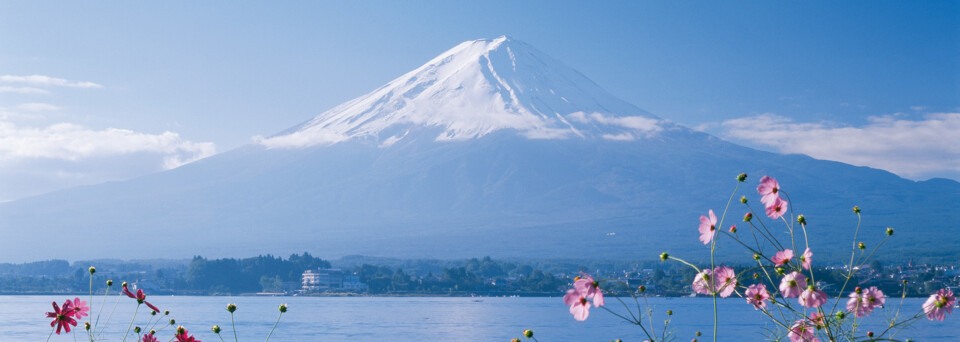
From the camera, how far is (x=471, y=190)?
12812cm

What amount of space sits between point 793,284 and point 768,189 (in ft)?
1.36

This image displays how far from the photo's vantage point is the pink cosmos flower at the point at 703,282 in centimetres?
298

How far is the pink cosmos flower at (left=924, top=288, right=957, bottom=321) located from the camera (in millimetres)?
2996

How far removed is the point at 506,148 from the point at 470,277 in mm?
50890

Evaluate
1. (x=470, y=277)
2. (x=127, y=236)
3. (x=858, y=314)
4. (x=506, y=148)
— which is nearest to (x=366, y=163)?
(x=506, y=148)

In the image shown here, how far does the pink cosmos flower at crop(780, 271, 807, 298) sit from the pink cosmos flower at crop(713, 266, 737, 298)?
5.0 inches

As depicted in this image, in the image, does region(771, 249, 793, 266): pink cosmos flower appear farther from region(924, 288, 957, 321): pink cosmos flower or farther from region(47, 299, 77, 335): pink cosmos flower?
region(47, 299, 77, 335): pink cosmos flower

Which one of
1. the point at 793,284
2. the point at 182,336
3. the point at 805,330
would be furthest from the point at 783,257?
the point at 182,336

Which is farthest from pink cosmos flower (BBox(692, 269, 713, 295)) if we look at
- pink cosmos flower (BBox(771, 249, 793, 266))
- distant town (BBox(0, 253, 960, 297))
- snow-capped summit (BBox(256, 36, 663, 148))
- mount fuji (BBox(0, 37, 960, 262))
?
snow-capped summit (BBox(256, 36, 663, 148))

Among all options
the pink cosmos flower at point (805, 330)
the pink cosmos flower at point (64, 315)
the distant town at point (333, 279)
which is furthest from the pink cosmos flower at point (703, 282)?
the distant town at point (333, 279)

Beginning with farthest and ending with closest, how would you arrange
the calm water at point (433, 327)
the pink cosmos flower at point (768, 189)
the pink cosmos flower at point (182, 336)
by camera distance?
the calm water at point (433, 327), the pink cosmos flower at point (182, 336), the pink cosmos flower at point (768, 189)

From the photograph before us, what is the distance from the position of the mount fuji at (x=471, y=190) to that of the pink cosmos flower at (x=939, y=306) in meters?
94.4

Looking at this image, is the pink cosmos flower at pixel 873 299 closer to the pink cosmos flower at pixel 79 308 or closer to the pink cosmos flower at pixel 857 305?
the pink cosmos flower at pixel 857 305

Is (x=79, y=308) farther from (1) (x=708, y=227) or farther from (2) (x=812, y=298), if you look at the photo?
(2) (x=812, y=298)
